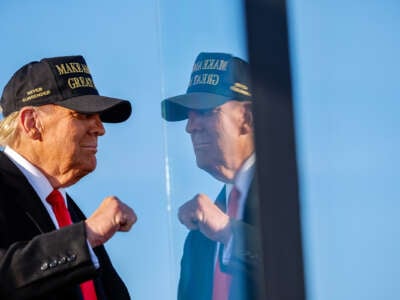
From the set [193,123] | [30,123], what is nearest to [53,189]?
[30,123]

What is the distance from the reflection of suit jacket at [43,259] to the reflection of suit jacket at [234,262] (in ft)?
0.85

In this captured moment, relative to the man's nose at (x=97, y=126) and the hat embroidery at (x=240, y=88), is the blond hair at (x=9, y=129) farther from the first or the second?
the hat embroidery at (x=240, y=88)

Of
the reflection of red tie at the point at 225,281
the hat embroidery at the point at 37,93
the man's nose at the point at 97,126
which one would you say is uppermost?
the hat embroidery at the point at 37,93

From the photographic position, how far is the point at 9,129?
90.0 inches

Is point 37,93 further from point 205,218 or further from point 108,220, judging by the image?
point 205,218

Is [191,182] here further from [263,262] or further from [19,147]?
[19,147]

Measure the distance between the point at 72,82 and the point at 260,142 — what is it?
71 centimetres

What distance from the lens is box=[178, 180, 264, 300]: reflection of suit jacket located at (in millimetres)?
1771

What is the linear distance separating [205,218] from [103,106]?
41 centimetres

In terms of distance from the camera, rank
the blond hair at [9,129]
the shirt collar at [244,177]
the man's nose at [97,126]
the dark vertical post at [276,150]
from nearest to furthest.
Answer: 1. the dark vertical post at [276,150]
2. the shirt collar at [244,177]
3. the man's nose at [97,126]
4. the blond hair at [9,129]

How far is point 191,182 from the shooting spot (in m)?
1.88

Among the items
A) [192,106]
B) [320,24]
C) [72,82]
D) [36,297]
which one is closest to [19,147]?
[72,82]

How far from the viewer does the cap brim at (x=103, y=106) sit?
2.08 meters

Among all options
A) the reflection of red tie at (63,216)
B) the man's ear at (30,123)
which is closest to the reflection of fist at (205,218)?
the reflection of red tie at (63,216)
